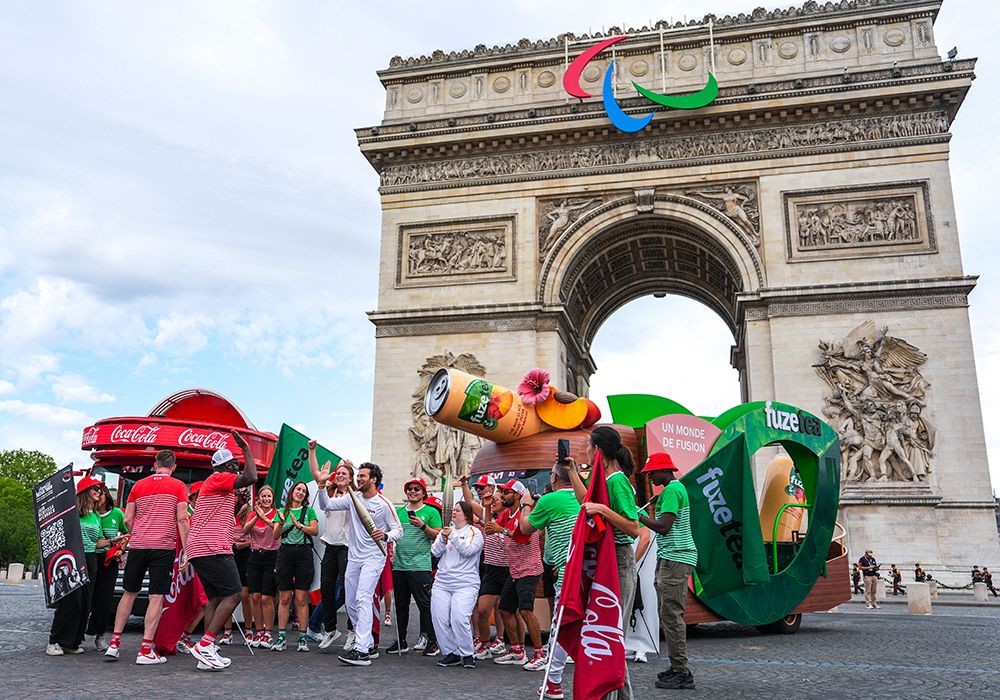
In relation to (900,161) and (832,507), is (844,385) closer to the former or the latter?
(900,161)

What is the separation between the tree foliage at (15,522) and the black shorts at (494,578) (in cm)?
5721

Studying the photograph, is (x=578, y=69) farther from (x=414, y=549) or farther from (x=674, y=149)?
(x=414, y=549)

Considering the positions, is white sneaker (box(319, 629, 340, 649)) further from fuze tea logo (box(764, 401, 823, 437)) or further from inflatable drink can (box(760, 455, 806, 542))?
inflatable drink can (box(760, 455, 806, 542))

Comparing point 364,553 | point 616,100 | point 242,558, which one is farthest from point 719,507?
point 616,100

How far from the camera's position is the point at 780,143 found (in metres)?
23.3

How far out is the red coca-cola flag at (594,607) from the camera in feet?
15.4

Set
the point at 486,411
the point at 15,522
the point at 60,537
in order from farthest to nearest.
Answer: the point at 15,522, the point at 486,411, the point at 60,537

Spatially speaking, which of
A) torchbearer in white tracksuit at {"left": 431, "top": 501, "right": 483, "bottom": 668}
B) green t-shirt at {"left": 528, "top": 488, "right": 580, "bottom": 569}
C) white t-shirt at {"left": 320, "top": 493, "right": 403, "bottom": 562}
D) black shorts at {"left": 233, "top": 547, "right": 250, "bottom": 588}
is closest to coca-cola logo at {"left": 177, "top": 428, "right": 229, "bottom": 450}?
black shorts at {"left": 233, "top": 547, "right": 250, "bottom": 588}

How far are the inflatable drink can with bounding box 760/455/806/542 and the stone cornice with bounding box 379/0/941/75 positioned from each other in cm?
1700

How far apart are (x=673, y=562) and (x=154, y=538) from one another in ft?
14.1

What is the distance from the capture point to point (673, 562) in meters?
6.48

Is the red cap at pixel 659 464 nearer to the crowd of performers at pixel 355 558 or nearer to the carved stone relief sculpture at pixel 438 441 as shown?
the crowd of performers at pixel 355 558

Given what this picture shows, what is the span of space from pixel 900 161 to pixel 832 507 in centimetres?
1538

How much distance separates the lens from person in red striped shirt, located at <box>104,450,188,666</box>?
6898mm
